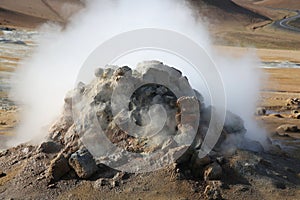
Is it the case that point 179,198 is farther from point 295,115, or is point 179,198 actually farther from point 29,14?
→ point 29,14

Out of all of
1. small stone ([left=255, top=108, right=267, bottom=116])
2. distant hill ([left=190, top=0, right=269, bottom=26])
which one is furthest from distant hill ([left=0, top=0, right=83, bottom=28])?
small stone ([left=255, top=108, right=267, bottom=116])

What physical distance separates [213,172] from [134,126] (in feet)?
7.20

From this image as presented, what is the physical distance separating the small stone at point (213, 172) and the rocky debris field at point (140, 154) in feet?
0.07

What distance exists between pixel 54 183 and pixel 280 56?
4224cm

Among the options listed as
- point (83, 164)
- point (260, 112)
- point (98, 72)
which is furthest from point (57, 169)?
point (260, 112)

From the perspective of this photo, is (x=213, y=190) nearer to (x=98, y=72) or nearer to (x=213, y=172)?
(x=213, y=172)

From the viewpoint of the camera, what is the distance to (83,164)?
10445 millimetres

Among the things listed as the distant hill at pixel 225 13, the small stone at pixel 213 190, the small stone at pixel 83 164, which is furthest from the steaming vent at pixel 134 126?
the distant hill at pixel 225 13

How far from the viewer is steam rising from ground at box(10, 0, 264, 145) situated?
49.3 ft

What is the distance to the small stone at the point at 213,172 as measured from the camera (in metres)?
10.3

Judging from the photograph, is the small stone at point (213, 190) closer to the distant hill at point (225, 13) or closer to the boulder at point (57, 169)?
the boulder at point (57, 169)

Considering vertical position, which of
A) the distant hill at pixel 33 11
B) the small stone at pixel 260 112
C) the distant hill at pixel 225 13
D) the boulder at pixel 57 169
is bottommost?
the boulder at pixel 57 169

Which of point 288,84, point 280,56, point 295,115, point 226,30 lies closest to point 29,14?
point 226,30

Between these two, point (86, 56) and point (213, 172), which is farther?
point (86, 56)
